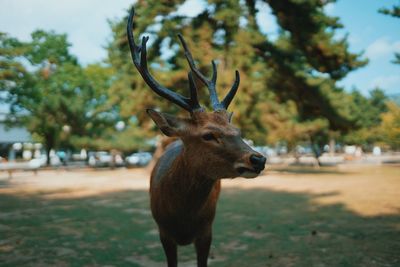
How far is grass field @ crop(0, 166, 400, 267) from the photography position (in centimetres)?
520

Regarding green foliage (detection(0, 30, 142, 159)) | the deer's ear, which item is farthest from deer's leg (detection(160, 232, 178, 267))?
green foliage (detection(0, 30, 142, 159))

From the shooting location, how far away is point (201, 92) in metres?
18.5

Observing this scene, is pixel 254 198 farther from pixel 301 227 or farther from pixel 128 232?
pixel 128 232

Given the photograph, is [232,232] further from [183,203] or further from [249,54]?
[249,54]

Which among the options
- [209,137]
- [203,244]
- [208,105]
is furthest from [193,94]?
[208,105]

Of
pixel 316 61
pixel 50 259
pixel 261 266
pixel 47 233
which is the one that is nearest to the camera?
pixel 261 266

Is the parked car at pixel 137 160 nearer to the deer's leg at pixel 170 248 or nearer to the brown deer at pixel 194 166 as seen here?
the deer's leg at pixel 170 248

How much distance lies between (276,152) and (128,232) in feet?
231

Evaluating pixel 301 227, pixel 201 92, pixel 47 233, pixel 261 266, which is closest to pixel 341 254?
pixel 261 266

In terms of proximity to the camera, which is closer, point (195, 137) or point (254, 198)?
point (195, 137)

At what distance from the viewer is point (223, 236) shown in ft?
22.0

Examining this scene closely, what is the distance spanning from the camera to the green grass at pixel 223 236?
517 cm

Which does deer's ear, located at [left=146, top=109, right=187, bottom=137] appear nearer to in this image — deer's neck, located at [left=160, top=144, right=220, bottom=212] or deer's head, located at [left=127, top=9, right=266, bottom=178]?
deer's head, located at [left=127, top=9, right=266, bottom=178]

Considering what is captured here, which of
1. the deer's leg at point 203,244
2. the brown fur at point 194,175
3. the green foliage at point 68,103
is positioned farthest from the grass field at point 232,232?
the green foliage at point 68,103
